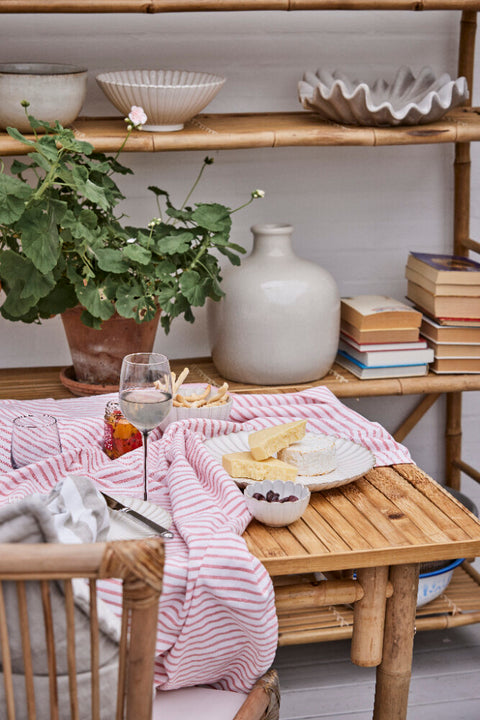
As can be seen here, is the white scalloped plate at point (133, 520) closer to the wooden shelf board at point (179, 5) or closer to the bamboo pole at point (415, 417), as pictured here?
the wooden shelf board at point (179, 5)

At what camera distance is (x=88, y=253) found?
6.30ft

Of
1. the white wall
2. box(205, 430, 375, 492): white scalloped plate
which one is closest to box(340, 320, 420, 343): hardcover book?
the white wall

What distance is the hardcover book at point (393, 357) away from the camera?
89.7 inches

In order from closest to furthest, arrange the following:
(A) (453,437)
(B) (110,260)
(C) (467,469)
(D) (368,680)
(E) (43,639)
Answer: (E) (43,639) < (B) (110,260) < (D) (368,680) < (C) (467,469) < (A) (453,437)

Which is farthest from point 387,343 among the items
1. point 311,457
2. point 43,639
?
point 43,639

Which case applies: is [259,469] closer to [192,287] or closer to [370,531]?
[370,531]

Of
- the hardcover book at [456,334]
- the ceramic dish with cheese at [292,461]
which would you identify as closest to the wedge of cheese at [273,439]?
the ceramic dish with cheese at [292,461]

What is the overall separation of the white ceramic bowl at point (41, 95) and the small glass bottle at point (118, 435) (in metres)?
0.77

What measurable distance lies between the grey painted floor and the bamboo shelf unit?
0.40 feet

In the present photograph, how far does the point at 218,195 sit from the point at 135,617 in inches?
70.3

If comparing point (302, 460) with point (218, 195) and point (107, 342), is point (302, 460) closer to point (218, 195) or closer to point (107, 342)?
point (107, 342)

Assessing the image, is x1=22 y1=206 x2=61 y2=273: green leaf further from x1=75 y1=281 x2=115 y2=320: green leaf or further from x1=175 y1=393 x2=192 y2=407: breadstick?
x1=175 y1=393 x2=192 y2=407: breadstick

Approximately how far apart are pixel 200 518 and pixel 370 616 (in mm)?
297

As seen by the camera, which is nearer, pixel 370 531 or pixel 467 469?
pixel 370 531
